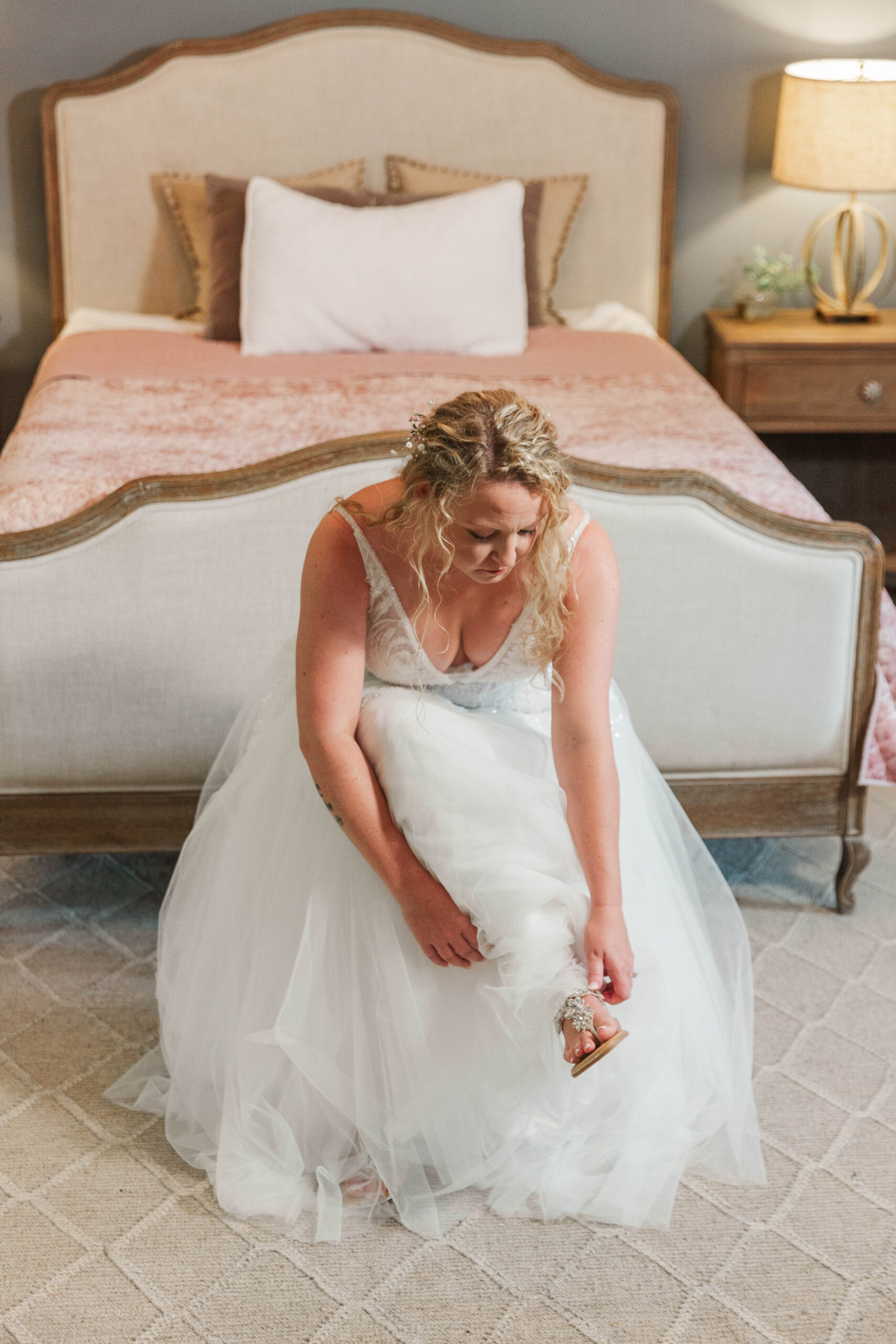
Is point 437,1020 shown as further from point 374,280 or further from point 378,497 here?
point 374,280

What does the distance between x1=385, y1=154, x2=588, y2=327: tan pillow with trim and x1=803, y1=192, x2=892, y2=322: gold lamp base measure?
0.71 m

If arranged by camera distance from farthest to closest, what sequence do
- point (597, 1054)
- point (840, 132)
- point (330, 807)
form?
1. point (840, 132)
2. point (330, 807)
3. point (597, 1054)

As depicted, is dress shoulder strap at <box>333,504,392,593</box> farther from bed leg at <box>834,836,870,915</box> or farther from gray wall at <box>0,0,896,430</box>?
gray wall at <box>0,0,896,430</box>

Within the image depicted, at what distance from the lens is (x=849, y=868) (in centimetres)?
213

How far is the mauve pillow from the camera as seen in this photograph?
10.6ft

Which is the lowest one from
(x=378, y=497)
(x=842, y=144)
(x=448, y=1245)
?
(x=448, y=1245)

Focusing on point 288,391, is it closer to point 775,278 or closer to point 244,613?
point 244,613

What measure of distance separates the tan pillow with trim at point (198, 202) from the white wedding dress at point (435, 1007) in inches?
83.8

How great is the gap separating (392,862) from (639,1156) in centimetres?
47

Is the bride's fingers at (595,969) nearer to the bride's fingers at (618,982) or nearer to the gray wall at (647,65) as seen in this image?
the bride's fingers at (618,982)

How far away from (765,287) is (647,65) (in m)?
0.70

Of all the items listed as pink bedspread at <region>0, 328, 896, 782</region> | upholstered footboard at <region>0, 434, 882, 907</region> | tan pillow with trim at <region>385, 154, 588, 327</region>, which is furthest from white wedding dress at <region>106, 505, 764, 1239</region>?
tan pillow with trim at <region>385, 154, 588, 327</region>

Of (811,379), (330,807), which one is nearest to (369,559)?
(330,807)

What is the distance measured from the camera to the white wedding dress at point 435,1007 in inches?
58.5
